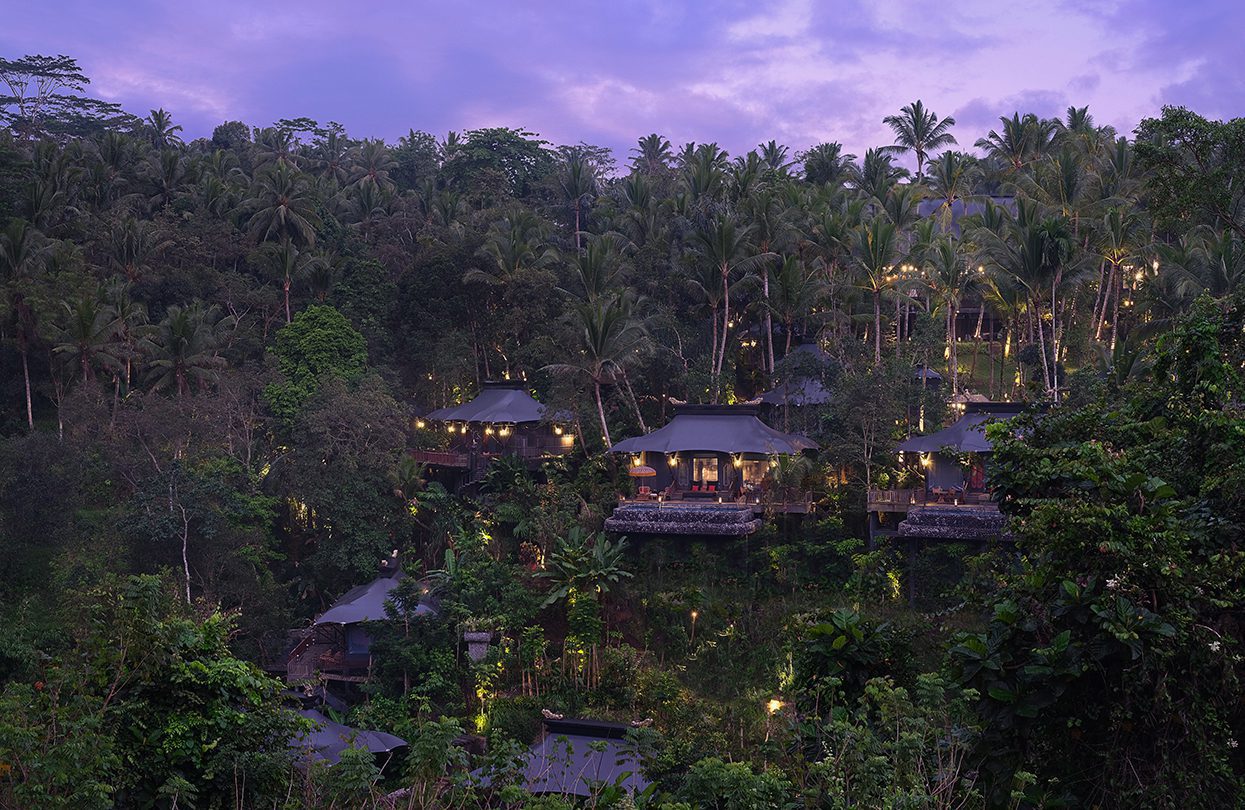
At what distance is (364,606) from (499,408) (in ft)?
33.4

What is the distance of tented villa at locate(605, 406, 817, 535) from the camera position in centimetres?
2669

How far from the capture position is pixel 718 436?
29062 mm

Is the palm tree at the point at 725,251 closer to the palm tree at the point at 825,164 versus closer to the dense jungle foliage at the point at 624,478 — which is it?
the dense jungle foliage at the point at 624,478

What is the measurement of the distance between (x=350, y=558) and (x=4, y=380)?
16002 mm

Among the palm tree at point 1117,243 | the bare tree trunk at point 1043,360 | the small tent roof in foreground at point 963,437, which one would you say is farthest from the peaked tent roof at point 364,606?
the palm tree at point 1117,243

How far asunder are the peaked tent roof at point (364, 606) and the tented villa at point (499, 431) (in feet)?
23.7

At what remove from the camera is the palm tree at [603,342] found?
30453 mm

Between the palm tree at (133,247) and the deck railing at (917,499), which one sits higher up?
the palm tree at (133,247)

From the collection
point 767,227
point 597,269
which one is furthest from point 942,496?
point 597,269

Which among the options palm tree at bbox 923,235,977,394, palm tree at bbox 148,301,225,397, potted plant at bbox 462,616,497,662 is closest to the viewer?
potted plant at bbox 462,616,497,662

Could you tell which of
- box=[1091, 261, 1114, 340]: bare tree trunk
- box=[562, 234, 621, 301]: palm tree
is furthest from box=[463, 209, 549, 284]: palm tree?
box=[1091, 261, 1114, 340]: bare tree trunk

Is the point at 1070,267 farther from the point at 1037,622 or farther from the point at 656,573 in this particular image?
the point at 1037,622

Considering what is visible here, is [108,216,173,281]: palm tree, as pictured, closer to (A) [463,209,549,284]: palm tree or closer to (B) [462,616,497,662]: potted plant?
(A) [463,209,549,284]: palm tree

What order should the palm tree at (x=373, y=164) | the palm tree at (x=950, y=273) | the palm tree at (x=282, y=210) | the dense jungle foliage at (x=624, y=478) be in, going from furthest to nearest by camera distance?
the palm tree at (x=373, y=164), the palm tree at (x=282, y=210), the palm tree at (x=950, y=273), the dense jungle foliage at (x=624, y=478)
